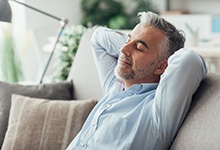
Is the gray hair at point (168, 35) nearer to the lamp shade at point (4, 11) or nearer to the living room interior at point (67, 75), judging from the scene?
the living room interior at point (67, 75)

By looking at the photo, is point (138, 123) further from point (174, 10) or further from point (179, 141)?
point (174, 10)

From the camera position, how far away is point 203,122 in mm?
1567

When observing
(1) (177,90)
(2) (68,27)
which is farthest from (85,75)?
(2) (68,27)

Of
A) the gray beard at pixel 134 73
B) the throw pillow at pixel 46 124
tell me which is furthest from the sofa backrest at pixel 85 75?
the gray beard at pixel 134 73

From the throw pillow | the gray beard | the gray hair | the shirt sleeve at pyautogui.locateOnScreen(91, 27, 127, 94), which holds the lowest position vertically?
the throw pillow

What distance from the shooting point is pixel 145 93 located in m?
1.85

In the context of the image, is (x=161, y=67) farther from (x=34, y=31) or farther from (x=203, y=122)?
(x=34, y=31)

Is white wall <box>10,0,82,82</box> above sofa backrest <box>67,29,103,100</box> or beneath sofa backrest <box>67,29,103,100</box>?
beneath

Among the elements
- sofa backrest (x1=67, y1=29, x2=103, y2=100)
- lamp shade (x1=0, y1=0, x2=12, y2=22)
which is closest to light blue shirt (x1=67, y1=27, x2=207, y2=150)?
sofa backrest (x1=67, y1=29, x2=103, y2=100)

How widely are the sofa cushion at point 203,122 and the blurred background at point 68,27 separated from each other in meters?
1.53

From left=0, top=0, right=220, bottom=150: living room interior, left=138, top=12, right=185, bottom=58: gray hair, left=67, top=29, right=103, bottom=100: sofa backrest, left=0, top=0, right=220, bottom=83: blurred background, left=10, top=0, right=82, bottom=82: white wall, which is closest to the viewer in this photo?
left=0, top=0, right=220, bottom=150: living room interior

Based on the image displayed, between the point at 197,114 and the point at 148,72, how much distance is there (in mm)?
349

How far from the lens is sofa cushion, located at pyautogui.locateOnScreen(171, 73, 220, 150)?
59.0 inches

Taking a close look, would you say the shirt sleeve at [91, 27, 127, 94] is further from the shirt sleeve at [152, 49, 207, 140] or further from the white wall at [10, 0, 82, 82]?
the white wall at [10, 0, 82, 82]
